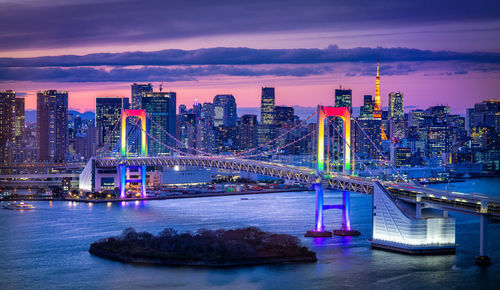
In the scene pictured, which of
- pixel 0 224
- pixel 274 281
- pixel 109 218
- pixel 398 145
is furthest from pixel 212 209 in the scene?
pixel 398 145

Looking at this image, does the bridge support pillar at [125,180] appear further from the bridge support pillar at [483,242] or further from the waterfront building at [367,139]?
the waterfront building at [367,139]

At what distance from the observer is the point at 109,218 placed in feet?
100

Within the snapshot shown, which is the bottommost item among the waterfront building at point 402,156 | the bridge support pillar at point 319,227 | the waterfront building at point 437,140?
the bridge support pillar at point 319,227

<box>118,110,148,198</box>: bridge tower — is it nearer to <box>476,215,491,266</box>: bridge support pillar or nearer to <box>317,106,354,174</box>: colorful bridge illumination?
<box>317,106,354,174</box>: colorful bridge illumination

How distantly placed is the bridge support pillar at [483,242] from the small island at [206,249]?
3.81 metres

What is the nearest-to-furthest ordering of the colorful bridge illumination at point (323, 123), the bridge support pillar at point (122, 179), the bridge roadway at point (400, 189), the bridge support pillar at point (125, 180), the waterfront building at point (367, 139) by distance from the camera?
the bridge roadway at point (400, 189) < the colorful bridge illumination at point (323, 123) < the bridge support pillar at point (122, 179) < the bridge support pillar at point (125, 180) < the waterfront building at point (367, 139)

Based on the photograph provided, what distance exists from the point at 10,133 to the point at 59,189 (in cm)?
3727

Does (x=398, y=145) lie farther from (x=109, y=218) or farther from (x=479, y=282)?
(x=479, y=282)

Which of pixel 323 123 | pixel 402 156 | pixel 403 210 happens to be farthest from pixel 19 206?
pixel 402 156

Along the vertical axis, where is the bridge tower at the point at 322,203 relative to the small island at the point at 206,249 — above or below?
above

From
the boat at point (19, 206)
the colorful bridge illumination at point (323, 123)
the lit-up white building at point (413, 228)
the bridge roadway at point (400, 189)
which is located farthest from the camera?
the boat at point (19, 206)

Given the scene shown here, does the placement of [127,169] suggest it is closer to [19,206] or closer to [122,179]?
[122,179]

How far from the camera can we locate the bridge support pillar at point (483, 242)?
2003 cm

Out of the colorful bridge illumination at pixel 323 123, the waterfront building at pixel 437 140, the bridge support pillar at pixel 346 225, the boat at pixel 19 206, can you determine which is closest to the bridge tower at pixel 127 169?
the boat at pixel 19 206
